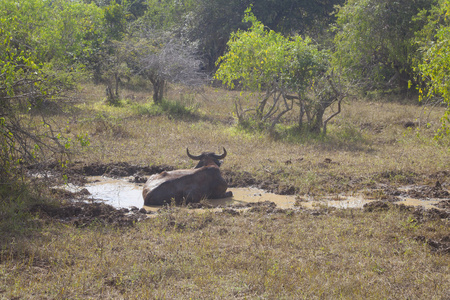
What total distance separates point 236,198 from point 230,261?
3.40m

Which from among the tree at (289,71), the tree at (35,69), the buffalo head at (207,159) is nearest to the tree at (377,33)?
the tree at (289,71)

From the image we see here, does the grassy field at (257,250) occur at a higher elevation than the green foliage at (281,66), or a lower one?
lower

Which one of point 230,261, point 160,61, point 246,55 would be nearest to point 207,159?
point 230,261

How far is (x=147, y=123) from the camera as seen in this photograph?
50.0 ft

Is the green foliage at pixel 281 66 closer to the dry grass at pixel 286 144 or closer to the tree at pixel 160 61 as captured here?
the dry grass at pixel 286 144

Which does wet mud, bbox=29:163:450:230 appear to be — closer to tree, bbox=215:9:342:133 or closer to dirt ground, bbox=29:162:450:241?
dirt ground, bbox=29:162:450:241

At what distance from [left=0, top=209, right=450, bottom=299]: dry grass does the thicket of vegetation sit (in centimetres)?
188

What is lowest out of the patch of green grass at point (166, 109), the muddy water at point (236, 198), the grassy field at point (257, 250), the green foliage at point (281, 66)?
the muddy water at point (236, 198)

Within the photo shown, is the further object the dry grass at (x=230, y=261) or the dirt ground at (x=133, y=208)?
the dirt ground at (x=133, y=208)

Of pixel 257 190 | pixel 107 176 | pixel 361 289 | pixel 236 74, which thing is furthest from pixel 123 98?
pixel 361 289

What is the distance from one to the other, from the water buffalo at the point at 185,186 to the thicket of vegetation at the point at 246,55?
5.26 feet

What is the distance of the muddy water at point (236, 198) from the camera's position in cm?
780

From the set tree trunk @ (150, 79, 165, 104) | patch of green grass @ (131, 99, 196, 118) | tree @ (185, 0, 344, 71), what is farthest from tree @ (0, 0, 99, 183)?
tree @ (185, 0, 344, 71)

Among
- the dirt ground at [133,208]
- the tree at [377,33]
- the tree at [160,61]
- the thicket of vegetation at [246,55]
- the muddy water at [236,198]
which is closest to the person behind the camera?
the dirt ground at [133,208]
